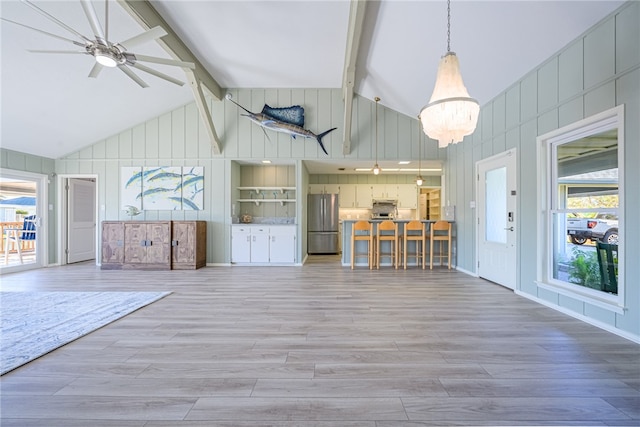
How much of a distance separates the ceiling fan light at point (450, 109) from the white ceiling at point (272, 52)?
4.68 feet

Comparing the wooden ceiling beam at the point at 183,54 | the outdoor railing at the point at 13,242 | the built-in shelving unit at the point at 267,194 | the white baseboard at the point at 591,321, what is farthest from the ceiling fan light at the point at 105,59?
the white baseboard at the point at 591,321

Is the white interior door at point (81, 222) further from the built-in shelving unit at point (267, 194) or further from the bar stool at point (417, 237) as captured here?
the bar stool at point (417, 237)

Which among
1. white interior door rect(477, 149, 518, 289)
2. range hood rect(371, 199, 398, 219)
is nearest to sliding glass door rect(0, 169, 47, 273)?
range hood rect(371, 199, 398, 219)

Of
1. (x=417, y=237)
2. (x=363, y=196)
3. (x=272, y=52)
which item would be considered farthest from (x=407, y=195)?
(x=272, y=52)

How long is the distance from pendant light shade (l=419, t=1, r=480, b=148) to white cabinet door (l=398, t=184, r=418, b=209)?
647 centimetres

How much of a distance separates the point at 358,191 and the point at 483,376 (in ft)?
23.4

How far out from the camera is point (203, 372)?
5.87 feet

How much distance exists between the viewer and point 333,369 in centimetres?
182

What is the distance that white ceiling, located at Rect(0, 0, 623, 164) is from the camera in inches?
120

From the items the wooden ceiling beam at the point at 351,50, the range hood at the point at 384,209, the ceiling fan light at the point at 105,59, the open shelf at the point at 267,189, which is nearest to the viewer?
the ceiling fan light at the point at 105,59

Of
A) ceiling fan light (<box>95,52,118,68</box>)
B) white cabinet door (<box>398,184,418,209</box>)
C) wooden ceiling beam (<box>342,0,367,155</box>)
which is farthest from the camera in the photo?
white cabinet door (<box>398,184,418,209</box>)

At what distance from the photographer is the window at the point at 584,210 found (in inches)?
98.7

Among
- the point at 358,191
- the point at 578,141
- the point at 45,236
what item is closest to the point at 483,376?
the point at 578,141

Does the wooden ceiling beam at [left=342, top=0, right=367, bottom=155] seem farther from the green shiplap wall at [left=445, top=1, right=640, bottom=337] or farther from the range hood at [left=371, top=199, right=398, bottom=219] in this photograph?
the range hood at [left=371, top=199, right=398, bottom=219]
